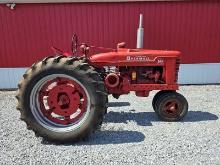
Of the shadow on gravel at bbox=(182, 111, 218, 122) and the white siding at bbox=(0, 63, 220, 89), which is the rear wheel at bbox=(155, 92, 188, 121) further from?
the white siding at bbox=(0, 63, 220, 89)

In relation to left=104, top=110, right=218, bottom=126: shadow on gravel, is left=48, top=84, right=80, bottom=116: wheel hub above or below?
above

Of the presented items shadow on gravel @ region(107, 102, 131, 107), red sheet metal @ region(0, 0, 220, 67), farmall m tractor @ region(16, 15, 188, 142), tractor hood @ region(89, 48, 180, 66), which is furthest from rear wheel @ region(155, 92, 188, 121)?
red sheet metal @ region(0, 0, 220, 67)

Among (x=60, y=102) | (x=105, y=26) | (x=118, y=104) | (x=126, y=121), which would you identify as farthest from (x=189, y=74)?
(x=60, y=102)

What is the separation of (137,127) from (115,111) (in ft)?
3.62

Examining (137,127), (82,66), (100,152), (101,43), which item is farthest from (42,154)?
(101,43)

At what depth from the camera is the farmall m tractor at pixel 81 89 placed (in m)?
4.68

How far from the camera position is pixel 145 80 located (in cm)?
571

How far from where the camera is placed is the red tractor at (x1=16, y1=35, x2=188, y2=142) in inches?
184

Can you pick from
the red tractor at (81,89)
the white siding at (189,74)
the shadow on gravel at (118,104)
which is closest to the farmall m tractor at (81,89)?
the red tractor at (81,89)

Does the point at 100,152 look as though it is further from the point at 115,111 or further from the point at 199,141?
the point at 115,111

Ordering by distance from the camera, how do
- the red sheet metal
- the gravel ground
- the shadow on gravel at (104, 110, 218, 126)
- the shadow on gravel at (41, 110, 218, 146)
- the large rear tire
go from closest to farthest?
the gravel ground, the large rear tire, the shadow on gravel at (41, 110, 218, 146), the shadow on gravel at (104, 110, 218, 126), the red sheet metal

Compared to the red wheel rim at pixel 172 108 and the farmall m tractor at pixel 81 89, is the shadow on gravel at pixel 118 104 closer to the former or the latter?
the farmall m tractor at pixel 81 89

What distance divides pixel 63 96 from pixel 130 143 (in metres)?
1.22

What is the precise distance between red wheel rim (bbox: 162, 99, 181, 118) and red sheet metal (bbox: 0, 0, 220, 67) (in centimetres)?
337
